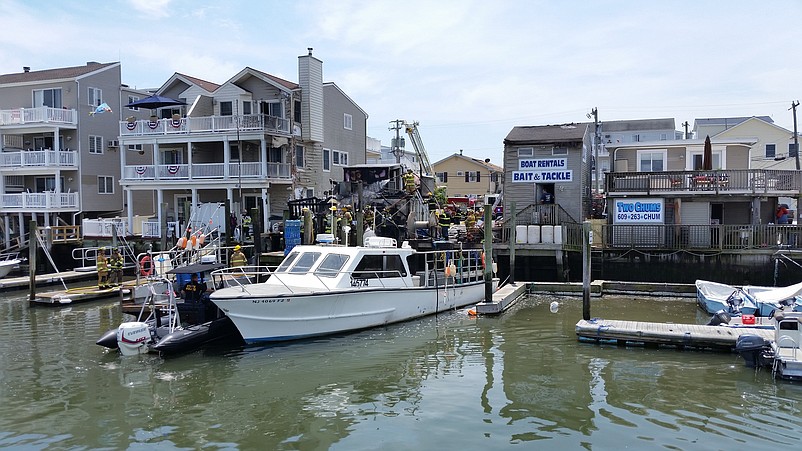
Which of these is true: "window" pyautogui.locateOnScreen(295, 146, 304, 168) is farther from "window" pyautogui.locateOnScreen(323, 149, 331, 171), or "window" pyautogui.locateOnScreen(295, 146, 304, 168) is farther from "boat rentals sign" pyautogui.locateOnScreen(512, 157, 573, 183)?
"boat rentals sign" pyautogui.locateOnScreen(512, 157, 573, 183)

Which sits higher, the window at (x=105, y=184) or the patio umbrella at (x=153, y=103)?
the patio umbrella at (x=153, y=103)

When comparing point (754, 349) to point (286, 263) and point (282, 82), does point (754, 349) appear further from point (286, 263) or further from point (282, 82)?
point (282, 82)

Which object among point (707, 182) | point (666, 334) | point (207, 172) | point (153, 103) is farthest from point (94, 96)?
point (666, 334)

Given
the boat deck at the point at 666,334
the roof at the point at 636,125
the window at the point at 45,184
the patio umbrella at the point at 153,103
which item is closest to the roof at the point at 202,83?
the patio umbrella at the point at 153,103

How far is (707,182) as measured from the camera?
26.0 metres

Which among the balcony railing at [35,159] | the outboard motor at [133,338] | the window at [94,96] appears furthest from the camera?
the window at [94,96]

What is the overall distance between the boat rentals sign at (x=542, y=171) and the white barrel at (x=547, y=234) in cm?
377

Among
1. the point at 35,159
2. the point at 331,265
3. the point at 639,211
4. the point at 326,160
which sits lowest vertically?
the point at 331,265

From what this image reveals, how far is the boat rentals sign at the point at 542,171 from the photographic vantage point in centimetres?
2836

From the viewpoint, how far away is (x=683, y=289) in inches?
888

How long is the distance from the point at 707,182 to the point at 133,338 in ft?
74.6

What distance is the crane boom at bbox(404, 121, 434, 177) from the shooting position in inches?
1344

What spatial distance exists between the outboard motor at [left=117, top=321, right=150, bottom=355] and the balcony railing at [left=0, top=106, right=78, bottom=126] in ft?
87.2

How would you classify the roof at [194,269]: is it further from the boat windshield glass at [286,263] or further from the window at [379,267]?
A: the window at [379,267]
